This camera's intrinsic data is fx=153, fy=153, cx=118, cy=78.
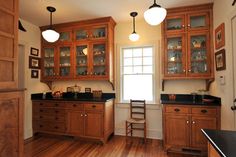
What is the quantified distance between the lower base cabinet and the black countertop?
7.73 feet

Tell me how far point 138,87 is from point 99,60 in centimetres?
118

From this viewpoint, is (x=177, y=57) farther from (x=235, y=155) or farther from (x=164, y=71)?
(x=235, y=155)

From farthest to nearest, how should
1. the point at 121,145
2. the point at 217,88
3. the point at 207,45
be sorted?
the point at 121,145 < the point at 207,45 < the point at 217,88

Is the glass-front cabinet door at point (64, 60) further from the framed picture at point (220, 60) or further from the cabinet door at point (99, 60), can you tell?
the framed picture at point (220, 60)

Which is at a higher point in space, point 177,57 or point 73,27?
point 73,27

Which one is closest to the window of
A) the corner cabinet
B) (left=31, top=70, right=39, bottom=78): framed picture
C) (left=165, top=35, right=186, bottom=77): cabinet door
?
the corner cabinet

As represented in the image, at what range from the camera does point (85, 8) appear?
313 centimetres

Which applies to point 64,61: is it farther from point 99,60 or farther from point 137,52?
point 137,52

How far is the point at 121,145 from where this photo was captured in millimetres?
3227

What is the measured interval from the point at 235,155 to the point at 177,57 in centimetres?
260

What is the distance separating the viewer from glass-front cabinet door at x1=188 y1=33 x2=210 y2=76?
3.06 m

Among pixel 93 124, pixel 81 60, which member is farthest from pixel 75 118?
pixel 81 60

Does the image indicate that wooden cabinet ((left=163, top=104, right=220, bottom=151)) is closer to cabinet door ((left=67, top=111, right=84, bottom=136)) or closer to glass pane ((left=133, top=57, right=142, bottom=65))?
glass pane ((left=133, top=57, right=142, bottom=65))

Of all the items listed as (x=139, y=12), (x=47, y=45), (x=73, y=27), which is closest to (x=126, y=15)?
(x=139, y=12)
